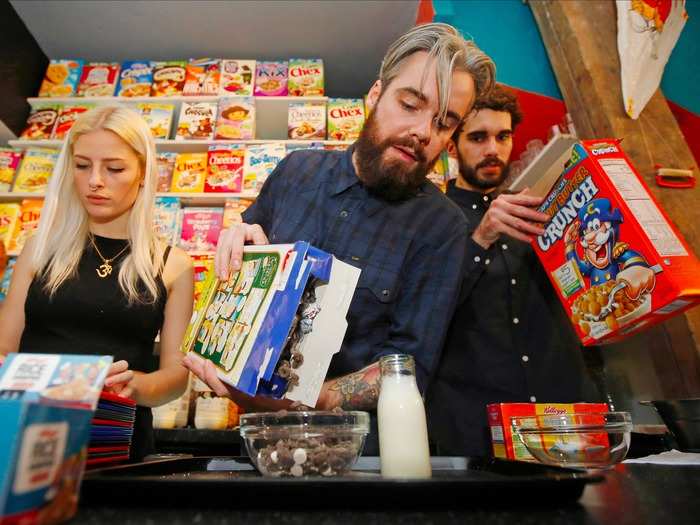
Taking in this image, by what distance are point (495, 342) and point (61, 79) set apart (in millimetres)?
3279

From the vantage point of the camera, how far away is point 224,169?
9.47ft

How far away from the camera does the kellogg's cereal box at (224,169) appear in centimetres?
284

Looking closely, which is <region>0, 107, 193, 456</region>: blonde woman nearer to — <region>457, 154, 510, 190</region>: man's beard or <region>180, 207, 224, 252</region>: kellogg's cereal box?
<region>180, 207, 224, 252</region>: kellogg's cereal box

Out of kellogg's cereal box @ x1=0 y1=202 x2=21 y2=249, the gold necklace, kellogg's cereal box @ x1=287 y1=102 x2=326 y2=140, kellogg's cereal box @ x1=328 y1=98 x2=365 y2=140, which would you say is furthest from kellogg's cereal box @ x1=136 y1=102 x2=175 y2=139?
the gold necklace

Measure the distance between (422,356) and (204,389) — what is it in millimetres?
1546

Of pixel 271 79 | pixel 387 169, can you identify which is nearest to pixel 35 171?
pixel 271 79

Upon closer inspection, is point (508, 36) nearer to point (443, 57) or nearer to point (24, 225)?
point (443, 57)

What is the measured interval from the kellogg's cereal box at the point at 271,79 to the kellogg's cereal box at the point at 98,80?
0.97m

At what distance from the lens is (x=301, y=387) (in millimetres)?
921

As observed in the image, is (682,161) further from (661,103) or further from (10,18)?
(10,18)

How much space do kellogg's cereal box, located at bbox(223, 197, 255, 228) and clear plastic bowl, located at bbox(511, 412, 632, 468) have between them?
2.17m

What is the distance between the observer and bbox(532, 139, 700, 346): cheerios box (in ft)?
3.50

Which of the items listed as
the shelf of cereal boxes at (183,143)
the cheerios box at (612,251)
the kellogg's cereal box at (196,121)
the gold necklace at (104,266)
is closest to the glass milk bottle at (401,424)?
the cheerios box at (612,251)

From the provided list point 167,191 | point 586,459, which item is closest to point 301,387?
point 586,459
